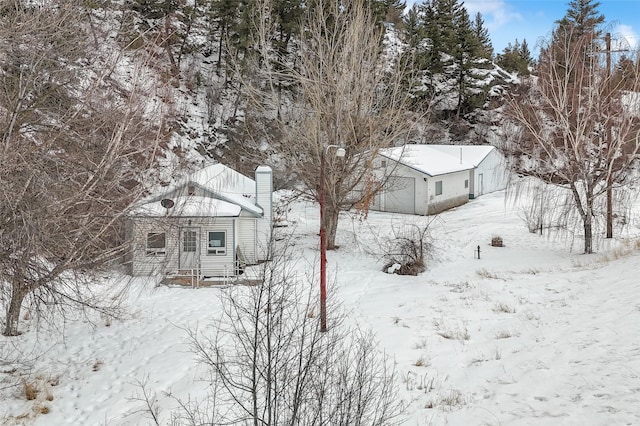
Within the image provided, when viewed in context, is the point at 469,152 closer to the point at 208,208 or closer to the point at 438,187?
the point at 438,187

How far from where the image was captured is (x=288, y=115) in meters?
23.0

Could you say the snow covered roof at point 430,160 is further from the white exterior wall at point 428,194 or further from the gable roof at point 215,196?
the gable roof at point 215,196

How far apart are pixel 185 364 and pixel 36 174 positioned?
17.0 ft

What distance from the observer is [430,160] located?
34.2 metres

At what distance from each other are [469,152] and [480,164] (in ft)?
7.58

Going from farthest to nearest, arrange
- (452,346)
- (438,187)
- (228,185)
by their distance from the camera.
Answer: (438,187) < (228,185) < (452,346)

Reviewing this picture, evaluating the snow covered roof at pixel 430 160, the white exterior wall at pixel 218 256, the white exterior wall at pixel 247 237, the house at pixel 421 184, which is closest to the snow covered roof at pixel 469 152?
the snow covered roof at pixel 430 160

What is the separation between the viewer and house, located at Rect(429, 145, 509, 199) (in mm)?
37625

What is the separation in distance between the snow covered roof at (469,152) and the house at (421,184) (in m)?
3.01

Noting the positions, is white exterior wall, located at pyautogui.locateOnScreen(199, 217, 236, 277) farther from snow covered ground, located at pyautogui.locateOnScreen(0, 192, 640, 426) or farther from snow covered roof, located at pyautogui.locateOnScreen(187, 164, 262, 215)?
snow covered ground, located at pyautogui.locateOnScreen(0, 192, 640, 426)

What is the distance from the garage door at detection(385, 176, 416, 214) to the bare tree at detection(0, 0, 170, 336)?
2218 centimetres

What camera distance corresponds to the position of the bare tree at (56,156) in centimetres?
778

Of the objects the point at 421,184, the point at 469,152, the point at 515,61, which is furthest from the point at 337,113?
the point at 515,61

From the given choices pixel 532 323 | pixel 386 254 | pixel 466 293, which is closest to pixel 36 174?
pixel 532 323
